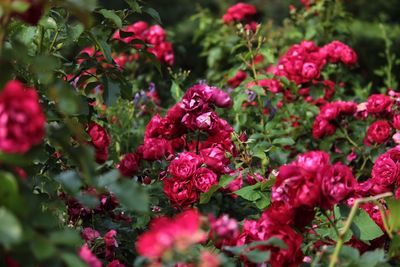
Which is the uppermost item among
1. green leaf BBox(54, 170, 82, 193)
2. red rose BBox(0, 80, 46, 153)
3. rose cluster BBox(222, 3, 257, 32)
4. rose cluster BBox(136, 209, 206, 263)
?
red rose BBox(0, 80, 46, 153)

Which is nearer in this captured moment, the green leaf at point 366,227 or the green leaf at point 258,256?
the green leaf at point 258,256

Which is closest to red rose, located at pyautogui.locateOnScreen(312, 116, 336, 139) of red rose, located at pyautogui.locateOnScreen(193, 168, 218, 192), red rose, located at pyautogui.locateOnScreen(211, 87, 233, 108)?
red rose, located at pyautogui.locateOnScreen(211, 87, 233, 108)

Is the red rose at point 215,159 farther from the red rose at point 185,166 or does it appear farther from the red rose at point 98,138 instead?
the red rose at point 98,138

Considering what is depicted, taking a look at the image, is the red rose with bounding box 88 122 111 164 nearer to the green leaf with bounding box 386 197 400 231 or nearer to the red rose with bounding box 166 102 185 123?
the red rose with bounding box 166 102 185 123

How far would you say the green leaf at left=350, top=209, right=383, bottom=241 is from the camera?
5.34ft

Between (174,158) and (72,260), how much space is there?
100 centimetres

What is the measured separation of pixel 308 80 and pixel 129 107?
77 centimetres

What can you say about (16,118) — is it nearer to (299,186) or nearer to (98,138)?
(299,186)

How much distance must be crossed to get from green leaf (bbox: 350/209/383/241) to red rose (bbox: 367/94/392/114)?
0.98 metres

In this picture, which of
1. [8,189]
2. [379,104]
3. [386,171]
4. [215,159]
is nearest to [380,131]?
[379,104]

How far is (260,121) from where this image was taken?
3.08 m

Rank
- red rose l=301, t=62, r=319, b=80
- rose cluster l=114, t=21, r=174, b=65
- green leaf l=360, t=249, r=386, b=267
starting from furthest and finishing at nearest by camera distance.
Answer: rose cluster l=114, t=21, r=174, b=65 < red rose l=301, t=62, r=319, b=80 < green leaf l=360, t=249, r=386, b=267

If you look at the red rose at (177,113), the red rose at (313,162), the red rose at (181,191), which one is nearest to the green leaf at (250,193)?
the red rose at (181,191)

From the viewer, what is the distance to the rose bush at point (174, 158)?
1.11m
